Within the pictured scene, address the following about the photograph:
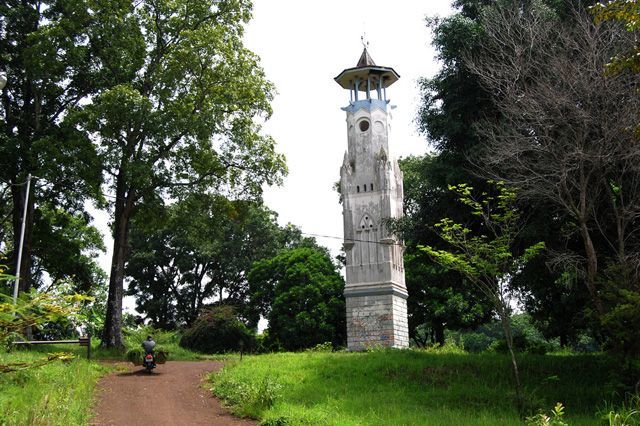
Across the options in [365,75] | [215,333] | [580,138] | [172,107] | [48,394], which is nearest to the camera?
[48,394]

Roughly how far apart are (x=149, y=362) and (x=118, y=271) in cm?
616

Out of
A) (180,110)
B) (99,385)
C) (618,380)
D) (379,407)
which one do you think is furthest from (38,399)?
(180,110)

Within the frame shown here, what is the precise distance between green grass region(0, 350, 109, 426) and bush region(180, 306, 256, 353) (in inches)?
542

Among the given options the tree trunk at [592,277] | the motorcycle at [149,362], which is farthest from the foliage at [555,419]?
the motorcycle at [149,362]

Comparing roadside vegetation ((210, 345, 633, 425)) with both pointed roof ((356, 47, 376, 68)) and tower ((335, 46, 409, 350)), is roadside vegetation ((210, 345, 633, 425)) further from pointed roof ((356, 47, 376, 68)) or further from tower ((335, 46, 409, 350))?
pointed roof ((356, 47, 376, 68))

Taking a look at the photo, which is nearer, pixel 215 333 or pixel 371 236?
pixel 371 236

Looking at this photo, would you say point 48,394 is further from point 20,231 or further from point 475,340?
point 475,340

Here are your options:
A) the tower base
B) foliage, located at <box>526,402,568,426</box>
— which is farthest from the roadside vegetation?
the tower base

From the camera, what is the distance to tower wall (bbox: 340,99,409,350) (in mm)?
26531

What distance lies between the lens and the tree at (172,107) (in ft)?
66.4

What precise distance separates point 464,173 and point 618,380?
6311 mm

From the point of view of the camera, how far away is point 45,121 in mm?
23062

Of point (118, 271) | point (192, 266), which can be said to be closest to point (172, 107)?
point (118, 271)

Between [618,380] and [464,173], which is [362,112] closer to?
[464,173]
